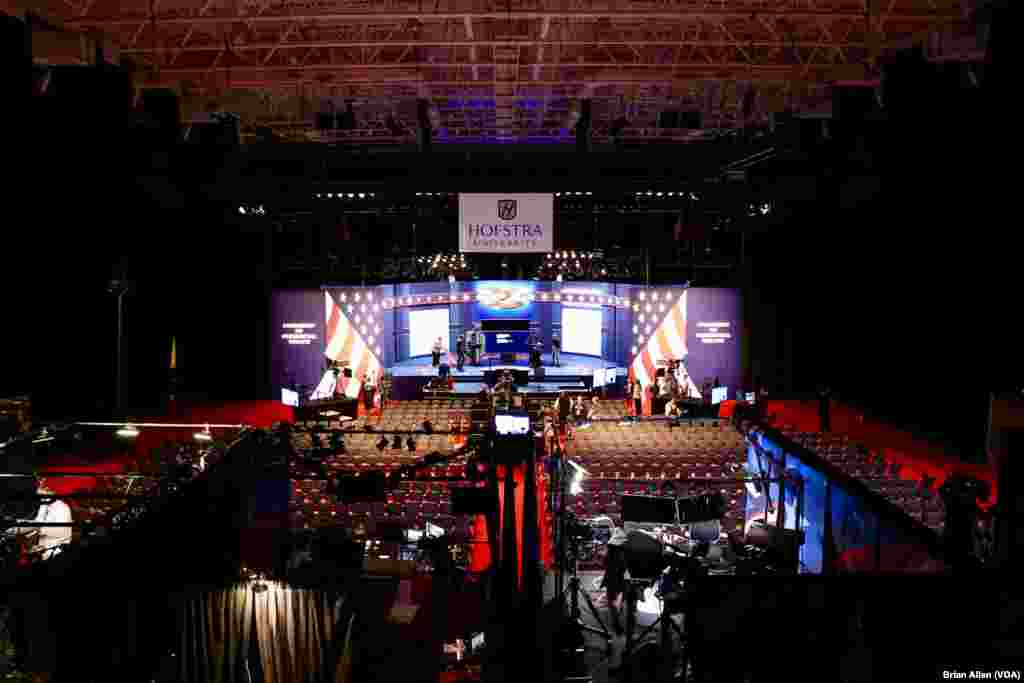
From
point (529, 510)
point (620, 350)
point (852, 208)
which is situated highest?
point (852, 208)

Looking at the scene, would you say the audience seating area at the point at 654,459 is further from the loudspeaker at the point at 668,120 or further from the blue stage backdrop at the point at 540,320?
the loudspeaker at the point at 668,120

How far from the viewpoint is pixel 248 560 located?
9750 mm

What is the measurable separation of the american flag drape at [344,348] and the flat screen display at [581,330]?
6571mm

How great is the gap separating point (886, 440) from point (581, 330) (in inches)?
386

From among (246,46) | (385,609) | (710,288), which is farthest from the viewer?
(710,288)

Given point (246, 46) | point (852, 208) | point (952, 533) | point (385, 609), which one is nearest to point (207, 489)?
point (385, 609)

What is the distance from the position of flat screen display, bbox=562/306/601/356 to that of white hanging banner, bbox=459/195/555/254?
9.40 meters

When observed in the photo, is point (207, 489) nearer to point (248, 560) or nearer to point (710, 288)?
point (248, 560)

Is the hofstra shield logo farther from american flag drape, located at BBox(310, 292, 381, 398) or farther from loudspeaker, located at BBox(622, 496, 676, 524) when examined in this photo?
american flag drape, located at BBox(310, 292, 381, 398)

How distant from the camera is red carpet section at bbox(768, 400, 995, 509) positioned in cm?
1300

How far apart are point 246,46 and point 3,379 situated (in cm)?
808

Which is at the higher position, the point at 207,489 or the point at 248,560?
the point at 207,489

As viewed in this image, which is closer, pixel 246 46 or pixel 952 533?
pixel 952 533

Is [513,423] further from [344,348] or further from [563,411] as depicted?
[344,348]
